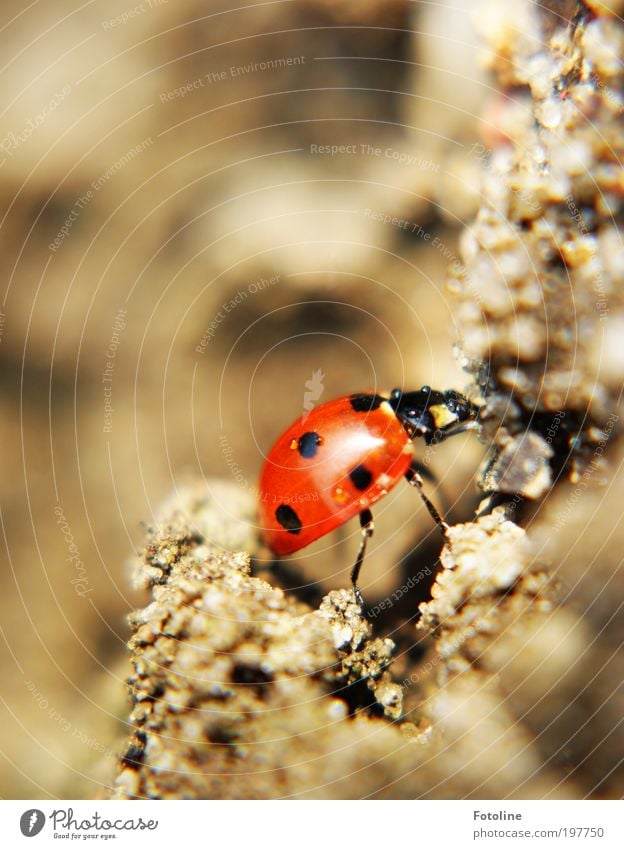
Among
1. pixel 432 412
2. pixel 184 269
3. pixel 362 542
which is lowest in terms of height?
pixel 362 542

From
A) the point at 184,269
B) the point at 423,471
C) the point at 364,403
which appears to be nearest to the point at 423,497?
the point at 423,471

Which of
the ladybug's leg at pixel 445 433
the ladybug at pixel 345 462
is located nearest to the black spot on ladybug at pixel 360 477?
the ladybug at pixel 345 462

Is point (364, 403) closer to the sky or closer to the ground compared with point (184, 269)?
closer to the ground

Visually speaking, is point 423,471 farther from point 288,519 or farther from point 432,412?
point 288,519

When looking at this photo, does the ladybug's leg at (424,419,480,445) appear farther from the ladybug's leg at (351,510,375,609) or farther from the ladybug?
the ladybug's leg at (351,510,375,609)

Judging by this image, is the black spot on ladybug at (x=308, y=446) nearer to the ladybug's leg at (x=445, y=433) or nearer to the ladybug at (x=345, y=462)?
the ladybug at (x=345, y=462)

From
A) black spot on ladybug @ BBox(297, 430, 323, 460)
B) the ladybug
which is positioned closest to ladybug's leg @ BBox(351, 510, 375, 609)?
the ladybug
